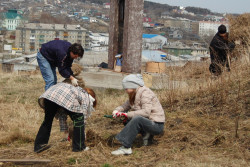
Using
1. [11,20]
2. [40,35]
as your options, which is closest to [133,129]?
[40,35]

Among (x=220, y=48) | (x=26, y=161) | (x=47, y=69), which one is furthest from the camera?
(x=220, y=48)

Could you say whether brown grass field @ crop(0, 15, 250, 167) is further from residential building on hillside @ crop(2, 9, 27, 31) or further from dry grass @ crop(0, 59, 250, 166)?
residential building on hillside @ crop(2, 9, 27, 31)

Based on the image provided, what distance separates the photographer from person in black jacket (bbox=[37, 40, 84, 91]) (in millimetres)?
5757

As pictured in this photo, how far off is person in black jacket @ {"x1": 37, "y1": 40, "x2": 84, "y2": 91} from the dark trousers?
1.04 meters

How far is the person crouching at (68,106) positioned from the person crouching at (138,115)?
0.39 meters

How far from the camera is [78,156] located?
483 cm

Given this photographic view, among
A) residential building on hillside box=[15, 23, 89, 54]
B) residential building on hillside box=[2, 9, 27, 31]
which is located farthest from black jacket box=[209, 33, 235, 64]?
residential building on hillside box=[2, 9, 27, 31]

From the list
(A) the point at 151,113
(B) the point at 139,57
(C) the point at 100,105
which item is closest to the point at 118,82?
(B) the point at 139,57

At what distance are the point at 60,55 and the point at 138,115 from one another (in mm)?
1739

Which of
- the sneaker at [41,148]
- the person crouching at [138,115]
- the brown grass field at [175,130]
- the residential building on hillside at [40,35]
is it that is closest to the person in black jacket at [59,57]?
the brown grass field at [175,130]

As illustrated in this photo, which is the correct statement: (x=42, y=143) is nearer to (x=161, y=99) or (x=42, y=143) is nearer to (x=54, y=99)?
(x=54, y=99)

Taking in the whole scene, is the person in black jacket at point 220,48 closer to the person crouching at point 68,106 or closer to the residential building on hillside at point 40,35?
the person crouching at point 68,106

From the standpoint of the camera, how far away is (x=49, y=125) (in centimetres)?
496

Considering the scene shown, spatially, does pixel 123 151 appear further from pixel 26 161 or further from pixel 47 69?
pixel 47 69
